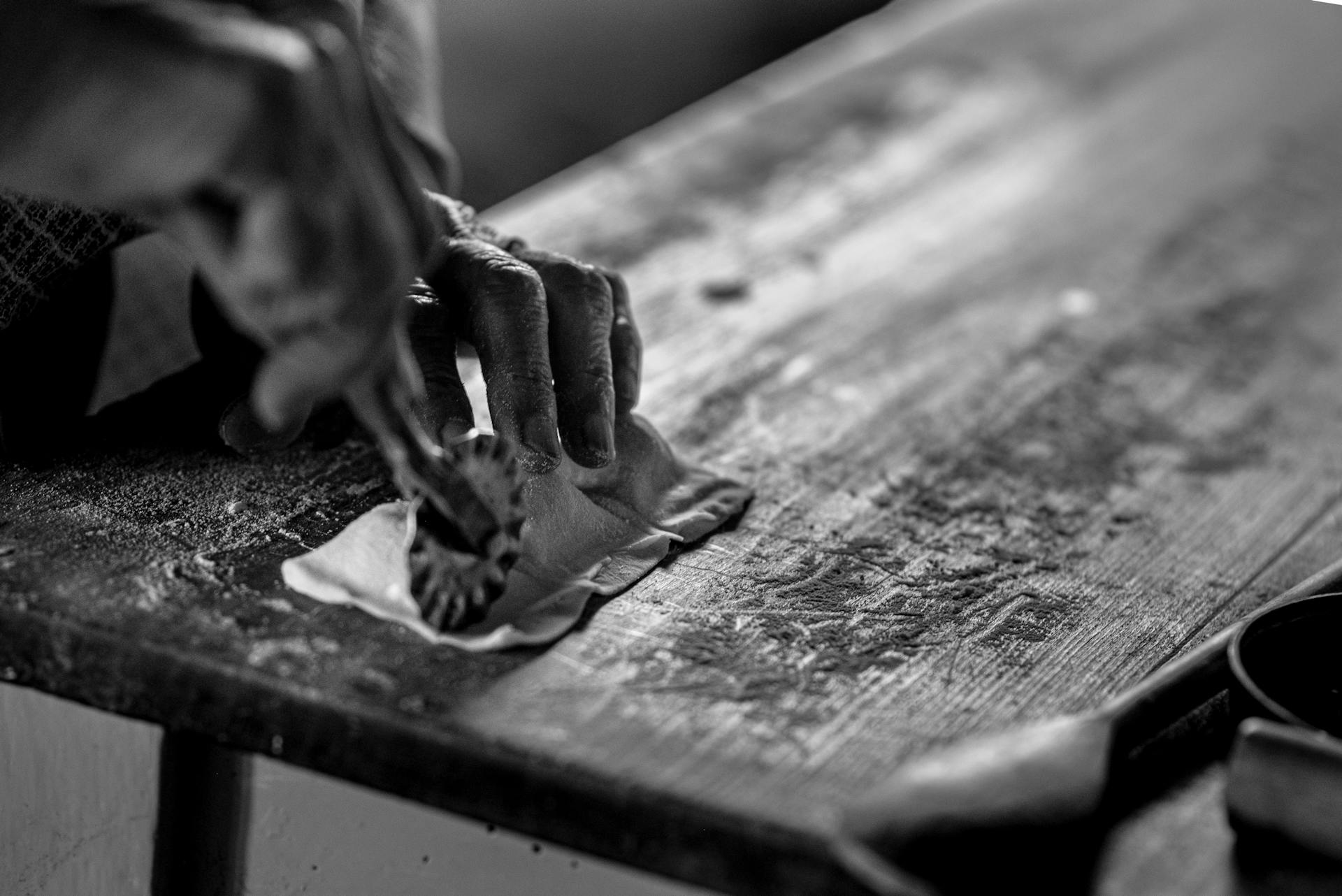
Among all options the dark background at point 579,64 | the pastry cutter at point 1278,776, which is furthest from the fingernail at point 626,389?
the dark background at point 579,64

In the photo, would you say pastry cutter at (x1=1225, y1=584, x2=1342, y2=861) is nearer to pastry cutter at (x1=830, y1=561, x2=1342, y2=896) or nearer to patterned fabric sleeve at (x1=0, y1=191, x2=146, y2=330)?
pastry cutter at (x1=830, y1=561, x2=1342, y2=896)

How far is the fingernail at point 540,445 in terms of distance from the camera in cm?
113

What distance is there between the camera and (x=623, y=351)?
127cm

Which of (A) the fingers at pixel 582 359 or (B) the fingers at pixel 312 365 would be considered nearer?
(B) the fingers at pixel 312 365

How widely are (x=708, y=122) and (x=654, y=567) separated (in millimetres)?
1572

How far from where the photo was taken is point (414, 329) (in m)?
1.16

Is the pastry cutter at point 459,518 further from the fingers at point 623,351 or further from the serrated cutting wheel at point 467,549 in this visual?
the fingers at point 623,351

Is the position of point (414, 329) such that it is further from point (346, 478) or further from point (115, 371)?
point (115, 371)

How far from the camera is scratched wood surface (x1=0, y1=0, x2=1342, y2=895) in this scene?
2.94 feet

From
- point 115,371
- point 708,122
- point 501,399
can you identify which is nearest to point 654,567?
point 501,399

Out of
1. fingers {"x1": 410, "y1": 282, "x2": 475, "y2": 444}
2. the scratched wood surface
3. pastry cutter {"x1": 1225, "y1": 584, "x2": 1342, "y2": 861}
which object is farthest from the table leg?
pastry cutter {"x1": 1225, "y1": 584, "x2": 1342, "y2": 861}

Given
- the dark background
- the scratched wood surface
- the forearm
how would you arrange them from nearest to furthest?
the forearm
the scratched wood surface
the dark background

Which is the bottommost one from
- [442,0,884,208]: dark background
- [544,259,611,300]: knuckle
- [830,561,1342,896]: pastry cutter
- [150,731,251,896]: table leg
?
[442,0,884,208]: dark background

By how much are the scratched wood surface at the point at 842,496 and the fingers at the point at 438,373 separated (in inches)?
4.9
